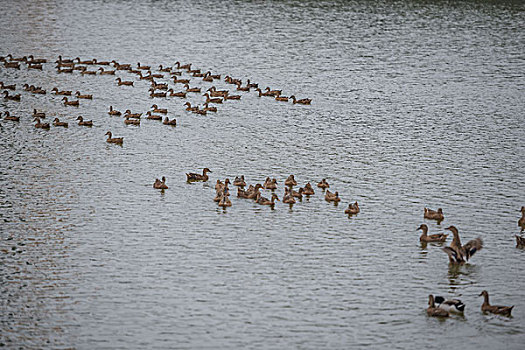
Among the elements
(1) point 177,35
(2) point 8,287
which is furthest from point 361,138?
(1) point 177,35

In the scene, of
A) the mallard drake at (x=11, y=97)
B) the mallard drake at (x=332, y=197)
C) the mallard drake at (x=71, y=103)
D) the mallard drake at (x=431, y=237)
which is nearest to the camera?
the mallard drake at (x=431, y=237)

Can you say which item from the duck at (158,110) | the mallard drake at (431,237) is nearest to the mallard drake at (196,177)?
the mallard drake at (431,237)

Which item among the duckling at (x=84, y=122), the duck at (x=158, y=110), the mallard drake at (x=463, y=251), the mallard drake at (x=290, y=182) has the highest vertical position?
the duck at (x=158, y=110)

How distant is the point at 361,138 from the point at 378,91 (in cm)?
975

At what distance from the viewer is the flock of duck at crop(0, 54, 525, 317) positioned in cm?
2183

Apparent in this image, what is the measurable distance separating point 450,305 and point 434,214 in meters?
6.46

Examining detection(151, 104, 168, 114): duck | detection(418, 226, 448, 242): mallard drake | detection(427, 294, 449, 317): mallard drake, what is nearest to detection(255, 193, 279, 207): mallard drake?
detection(418, 226, 448, 242): mallard drake

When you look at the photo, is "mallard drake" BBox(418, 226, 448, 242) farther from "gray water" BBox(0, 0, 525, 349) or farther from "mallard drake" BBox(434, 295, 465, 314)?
"mallard drake" BBox(434, 295, 465, 314)

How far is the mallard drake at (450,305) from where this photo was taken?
18.7 meters

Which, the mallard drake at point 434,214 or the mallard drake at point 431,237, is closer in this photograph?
the mallard drake at point 431,237

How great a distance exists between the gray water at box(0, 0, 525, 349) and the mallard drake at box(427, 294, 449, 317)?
0.61 feet

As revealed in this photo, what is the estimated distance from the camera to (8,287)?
1995 centimetres

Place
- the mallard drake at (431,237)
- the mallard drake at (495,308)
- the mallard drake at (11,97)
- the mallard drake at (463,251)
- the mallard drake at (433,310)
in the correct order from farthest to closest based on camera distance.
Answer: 1. the mallard drake at (11,97)
2. the mallard drake at (431,237)
3. the mallard drake at (463,251)
4. the mallard drake at (495,308)
5. the mallard drake at (433,310)

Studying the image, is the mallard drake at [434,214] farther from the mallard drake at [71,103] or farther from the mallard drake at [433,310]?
the mallard drake at [71,103]
